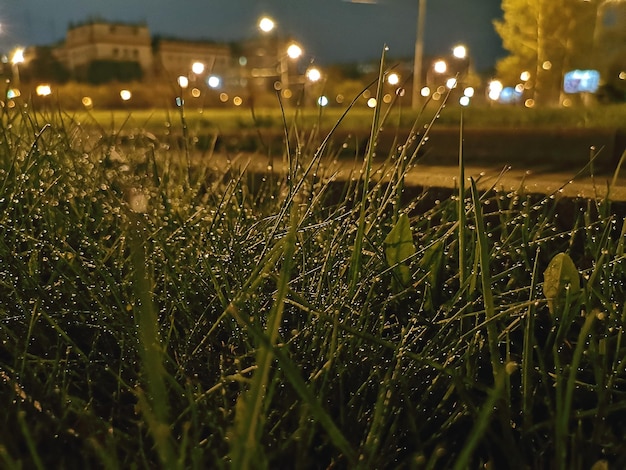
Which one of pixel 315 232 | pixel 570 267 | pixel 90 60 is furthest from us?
pixel 90 60

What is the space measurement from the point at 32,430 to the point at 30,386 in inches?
3.3

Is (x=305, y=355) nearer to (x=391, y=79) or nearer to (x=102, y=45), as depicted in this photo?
(x=391, y=79)

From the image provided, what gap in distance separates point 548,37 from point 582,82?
4.67ft

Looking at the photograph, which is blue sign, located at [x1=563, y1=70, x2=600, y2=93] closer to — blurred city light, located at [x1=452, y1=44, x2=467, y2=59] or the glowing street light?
the glowing street light

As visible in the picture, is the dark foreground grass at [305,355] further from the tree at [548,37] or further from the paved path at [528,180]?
the tree at [548,37]

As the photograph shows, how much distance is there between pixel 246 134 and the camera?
91.6 inches

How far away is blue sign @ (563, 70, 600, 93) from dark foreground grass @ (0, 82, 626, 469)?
4.26 metres

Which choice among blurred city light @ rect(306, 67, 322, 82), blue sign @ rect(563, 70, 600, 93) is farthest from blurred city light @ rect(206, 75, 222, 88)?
blue sign @ rect(563, 70, 600, 93)

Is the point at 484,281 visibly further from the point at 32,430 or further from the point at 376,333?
the point at 32,430

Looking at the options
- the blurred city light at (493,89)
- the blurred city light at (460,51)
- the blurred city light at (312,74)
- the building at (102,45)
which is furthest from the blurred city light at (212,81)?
the building at (102,45)

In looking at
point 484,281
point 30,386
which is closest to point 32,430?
point 30,386

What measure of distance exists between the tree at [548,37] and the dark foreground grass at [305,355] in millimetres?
2758

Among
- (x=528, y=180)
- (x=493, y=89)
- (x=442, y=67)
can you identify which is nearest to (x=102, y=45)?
(x=493, y=89)

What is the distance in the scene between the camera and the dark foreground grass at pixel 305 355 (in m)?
0.54
